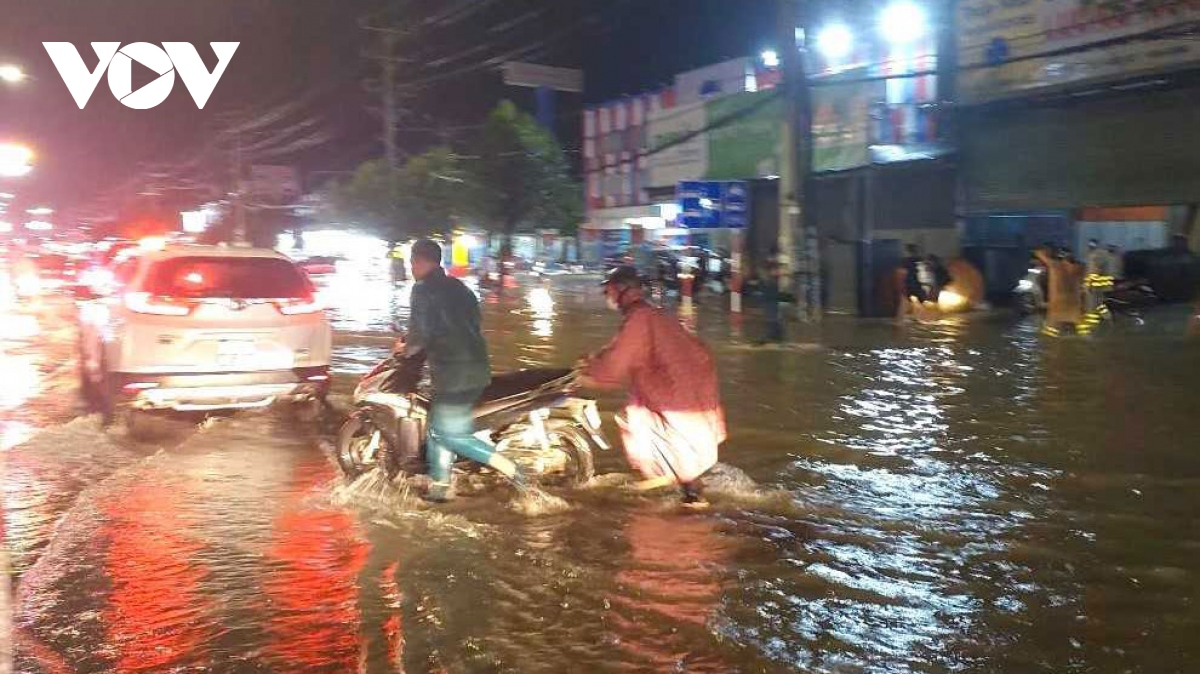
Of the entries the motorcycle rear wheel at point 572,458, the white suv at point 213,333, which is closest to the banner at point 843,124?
the white suv at point 213,333

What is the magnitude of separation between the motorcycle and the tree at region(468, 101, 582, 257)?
37.1 m

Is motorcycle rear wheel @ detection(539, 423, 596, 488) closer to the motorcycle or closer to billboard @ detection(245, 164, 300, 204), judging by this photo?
the motorcycle

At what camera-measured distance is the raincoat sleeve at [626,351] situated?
21.2ft

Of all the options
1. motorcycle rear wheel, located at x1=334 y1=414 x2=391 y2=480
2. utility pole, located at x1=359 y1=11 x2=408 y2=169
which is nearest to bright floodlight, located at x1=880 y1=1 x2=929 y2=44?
utility pole, located at x1=359 y1=11 x2=408 y2=169

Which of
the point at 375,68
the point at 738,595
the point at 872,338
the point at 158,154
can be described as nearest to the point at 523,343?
the point at 872,338

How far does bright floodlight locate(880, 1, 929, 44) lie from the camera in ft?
82.1

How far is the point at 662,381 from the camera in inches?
260

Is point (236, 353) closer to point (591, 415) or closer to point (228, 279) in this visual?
point (228, 279)

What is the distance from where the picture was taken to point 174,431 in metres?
9.70

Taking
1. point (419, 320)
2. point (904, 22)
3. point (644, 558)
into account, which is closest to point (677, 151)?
point (904, 22)

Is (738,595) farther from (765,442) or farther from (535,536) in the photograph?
(765,442)

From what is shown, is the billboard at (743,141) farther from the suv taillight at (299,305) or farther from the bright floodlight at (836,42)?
the suv taillight at (299,305)

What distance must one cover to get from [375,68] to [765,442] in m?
32.6
